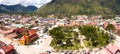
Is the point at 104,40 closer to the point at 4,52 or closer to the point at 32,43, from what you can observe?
the point at 32,43

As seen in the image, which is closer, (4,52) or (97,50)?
(4,52)

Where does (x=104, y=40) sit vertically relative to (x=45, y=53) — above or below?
below

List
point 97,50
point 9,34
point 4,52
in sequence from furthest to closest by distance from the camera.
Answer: point 9,34 → point 97,50 → point 4,52

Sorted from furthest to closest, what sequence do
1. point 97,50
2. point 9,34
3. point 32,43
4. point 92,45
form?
1. point 9,34
2. point 32,43
3. point 92,45
4. point 97,50

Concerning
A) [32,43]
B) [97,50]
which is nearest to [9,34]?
[32,43]

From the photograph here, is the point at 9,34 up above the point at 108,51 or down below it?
below

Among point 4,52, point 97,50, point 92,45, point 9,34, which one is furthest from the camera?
point 9,34

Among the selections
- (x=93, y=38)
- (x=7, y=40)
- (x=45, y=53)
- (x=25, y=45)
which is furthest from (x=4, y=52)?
(x=93, y=38)

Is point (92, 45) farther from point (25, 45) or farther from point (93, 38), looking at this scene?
point (25, 45)

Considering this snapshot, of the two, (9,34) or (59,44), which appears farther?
(9,34)
